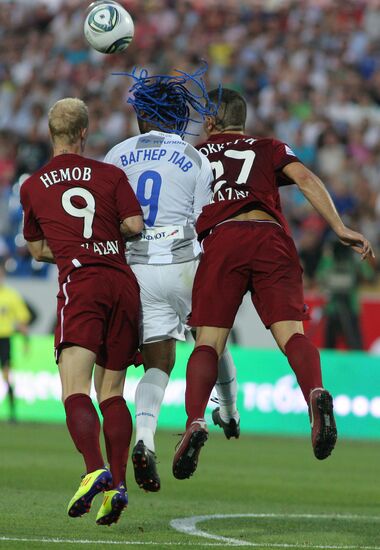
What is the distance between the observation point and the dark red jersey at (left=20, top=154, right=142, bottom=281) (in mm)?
6945

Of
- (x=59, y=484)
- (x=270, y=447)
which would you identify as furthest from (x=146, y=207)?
(x=270, y=447)

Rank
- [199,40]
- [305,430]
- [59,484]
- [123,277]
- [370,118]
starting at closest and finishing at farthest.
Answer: [123,277] < [59,484] < [305,430] < [370,118] < [199,40]

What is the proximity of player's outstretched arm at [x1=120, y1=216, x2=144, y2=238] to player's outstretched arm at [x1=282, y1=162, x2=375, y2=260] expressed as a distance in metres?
0.92

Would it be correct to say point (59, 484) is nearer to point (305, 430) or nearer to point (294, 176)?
point (294, 176)

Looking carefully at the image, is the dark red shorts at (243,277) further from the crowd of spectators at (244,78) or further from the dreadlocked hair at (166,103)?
the crowd of spectators at (244,78)

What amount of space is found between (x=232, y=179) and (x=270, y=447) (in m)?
7.62

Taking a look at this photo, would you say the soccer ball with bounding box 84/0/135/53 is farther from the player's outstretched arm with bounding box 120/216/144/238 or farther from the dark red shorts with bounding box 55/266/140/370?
the dark red shorts with bounding box 55/266/140/370

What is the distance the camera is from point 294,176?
7148 millimetres

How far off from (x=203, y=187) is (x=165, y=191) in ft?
0.74

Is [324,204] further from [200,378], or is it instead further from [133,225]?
[200,378]

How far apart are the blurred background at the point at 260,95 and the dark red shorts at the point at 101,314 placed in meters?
9.07

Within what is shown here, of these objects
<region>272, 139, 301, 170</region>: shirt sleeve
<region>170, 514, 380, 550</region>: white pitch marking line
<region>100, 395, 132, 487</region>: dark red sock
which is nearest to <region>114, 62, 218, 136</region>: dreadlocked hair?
<region>272, 139, 301, 170</region>: shirt sleeve

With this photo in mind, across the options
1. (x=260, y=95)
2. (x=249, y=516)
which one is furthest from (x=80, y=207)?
(x=260, y=95)

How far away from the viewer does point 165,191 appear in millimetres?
7184
